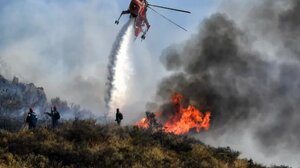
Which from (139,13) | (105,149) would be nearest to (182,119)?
(139,13)

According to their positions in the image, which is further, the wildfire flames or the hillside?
the wildfire flames

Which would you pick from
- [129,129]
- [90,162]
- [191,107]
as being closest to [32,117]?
[129,129]

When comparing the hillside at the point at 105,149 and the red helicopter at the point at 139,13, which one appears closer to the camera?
the hillside at the point at 105,149

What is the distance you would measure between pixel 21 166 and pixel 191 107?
4755 cm

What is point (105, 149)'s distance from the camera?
2412cm

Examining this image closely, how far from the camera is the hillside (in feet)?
72.2

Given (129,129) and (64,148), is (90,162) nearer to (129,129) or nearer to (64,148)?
(64,148)

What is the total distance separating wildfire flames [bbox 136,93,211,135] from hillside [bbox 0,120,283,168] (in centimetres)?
2721

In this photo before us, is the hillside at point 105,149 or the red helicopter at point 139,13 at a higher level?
the red helicopter at point 139,13

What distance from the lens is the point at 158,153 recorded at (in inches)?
998

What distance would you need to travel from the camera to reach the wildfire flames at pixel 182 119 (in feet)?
192

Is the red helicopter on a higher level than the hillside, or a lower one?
higher

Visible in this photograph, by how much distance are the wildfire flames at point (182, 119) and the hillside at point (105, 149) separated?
27.2 metres

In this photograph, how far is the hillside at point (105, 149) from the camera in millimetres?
22016
